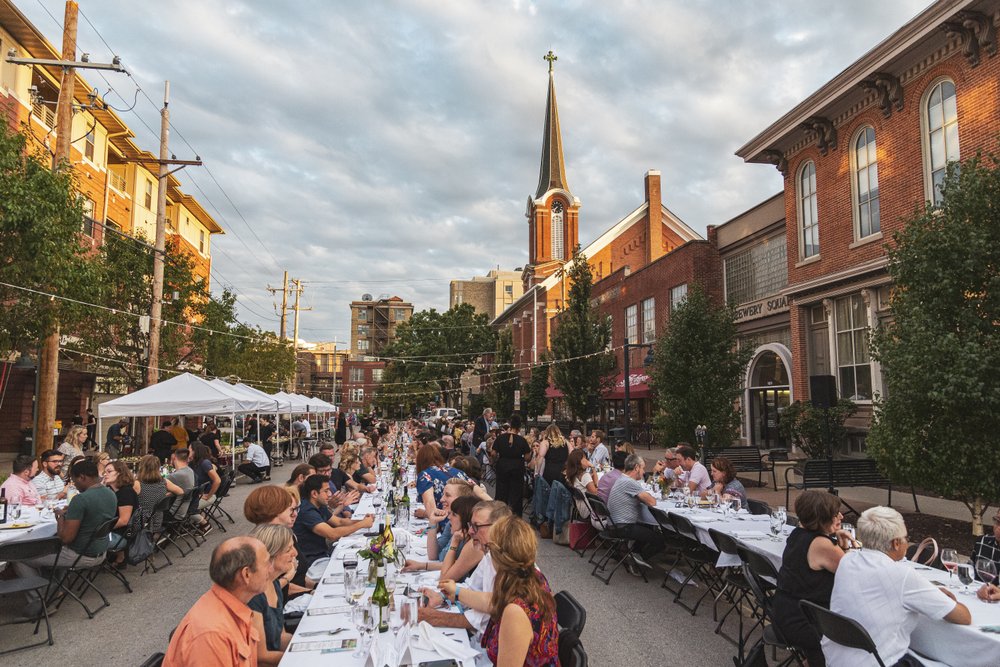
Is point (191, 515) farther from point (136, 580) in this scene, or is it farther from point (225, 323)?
point (225, 323)

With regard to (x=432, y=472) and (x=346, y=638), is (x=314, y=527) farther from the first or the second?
(x=346, y=638)

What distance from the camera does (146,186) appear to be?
3191 cm

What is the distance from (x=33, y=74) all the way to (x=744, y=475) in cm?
2617

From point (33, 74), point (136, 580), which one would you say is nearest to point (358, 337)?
point (33, 74)

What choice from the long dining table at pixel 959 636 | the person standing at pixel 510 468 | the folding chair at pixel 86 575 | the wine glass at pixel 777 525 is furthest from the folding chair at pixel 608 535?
the folding chair at pixel 86 575

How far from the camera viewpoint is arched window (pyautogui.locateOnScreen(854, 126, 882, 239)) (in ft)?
53.0

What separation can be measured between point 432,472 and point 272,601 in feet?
12.9

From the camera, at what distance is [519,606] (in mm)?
3119

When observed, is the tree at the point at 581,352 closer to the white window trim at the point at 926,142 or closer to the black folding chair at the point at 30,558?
the white window trim at the point at 926,142

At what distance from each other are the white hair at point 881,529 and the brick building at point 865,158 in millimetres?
10420

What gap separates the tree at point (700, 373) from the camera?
16.3 metres

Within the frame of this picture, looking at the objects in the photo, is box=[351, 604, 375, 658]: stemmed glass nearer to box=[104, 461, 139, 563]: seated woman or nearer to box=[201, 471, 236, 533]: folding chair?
box=[104, 461, 139, 563]: seated woman

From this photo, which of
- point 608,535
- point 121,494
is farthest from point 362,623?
point 121,494

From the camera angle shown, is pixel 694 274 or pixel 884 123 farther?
pixel 694 274
